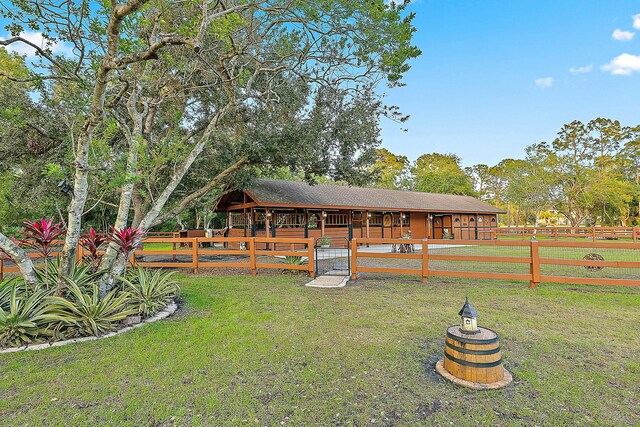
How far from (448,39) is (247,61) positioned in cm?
718

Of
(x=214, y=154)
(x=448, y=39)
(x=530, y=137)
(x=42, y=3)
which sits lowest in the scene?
(x=214, y=154)

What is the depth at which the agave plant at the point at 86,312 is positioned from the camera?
3924 mm

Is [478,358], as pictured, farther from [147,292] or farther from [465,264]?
[465,264]

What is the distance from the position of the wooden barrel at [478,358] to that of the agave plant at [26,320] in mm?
4599

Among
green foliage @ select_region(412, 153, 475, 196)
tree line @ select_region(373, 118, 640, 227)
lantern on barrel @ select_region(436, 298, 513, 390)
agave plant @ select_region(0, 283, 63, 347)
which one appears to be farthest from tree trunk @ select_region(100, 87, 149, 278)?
green foliage @ select_region(412, 153, 475, 196)

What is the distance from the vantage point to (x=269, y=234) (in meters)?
15.1

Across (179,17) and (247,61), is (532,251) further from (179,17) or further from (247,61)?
(179,17)

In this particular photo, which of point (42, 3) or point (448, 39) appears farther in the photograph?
point (448, 39)

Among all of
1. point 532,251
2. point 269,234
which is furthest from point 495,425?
point 269,234

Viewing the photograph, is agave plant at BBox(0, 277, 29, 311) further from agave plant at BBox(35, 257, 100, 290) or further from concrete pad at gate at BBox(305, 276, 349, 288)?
concrete pad at gate at BBox(305, 276, 349, 288)

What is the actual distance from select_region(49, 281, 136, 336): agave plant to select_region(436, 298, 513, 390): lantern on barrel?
4.16 meters

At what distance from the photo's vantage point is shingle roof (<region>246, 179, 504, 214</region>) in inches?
603

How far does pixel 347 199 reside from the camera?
18.8 metres

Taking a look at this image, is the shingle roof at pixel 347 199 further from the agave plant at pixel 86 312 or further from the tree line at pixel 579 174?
the agave plant at pixel 86 312
